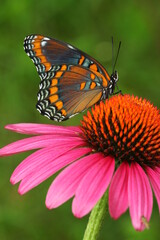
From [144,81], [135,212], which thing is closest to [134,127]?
[135,212]

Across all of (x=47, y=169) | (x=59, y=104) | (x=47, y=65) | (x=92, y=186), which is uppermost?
(x=47, y=65)

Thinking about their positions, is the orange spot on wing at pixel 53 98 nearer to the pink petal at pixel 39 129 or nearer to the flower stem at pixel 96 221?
the pink petal at pixel 39 129

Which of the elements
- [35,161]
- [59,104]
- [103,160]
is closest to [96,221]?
[103,160]

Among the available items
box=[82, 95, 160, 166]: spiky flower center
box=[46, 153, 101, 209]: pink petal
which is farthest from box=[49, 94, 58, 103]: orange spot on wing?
box=[46, 153, 101, 209]: pink petal

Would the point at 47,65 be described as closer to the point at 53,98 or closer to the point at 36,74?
the point at 53,98

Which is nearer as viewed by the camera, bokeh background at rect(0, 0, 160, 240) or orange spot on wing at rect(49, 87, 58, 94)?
orange spot on wing at rect(49, 87, 58, 94)

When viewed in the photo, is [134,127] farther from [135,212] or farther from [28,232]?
[28,232]

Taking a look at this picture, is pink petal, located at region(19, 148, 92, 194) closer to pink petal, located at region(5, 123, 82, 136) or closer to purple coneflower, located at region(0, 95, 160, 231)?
purple coneflower, located at region(0, 95, 160, 231)

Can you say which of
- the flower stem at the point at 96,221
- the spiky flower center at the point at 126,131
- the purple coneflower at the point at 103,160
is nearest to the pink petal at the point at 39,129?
the purple coneflower at the point at 103,160
